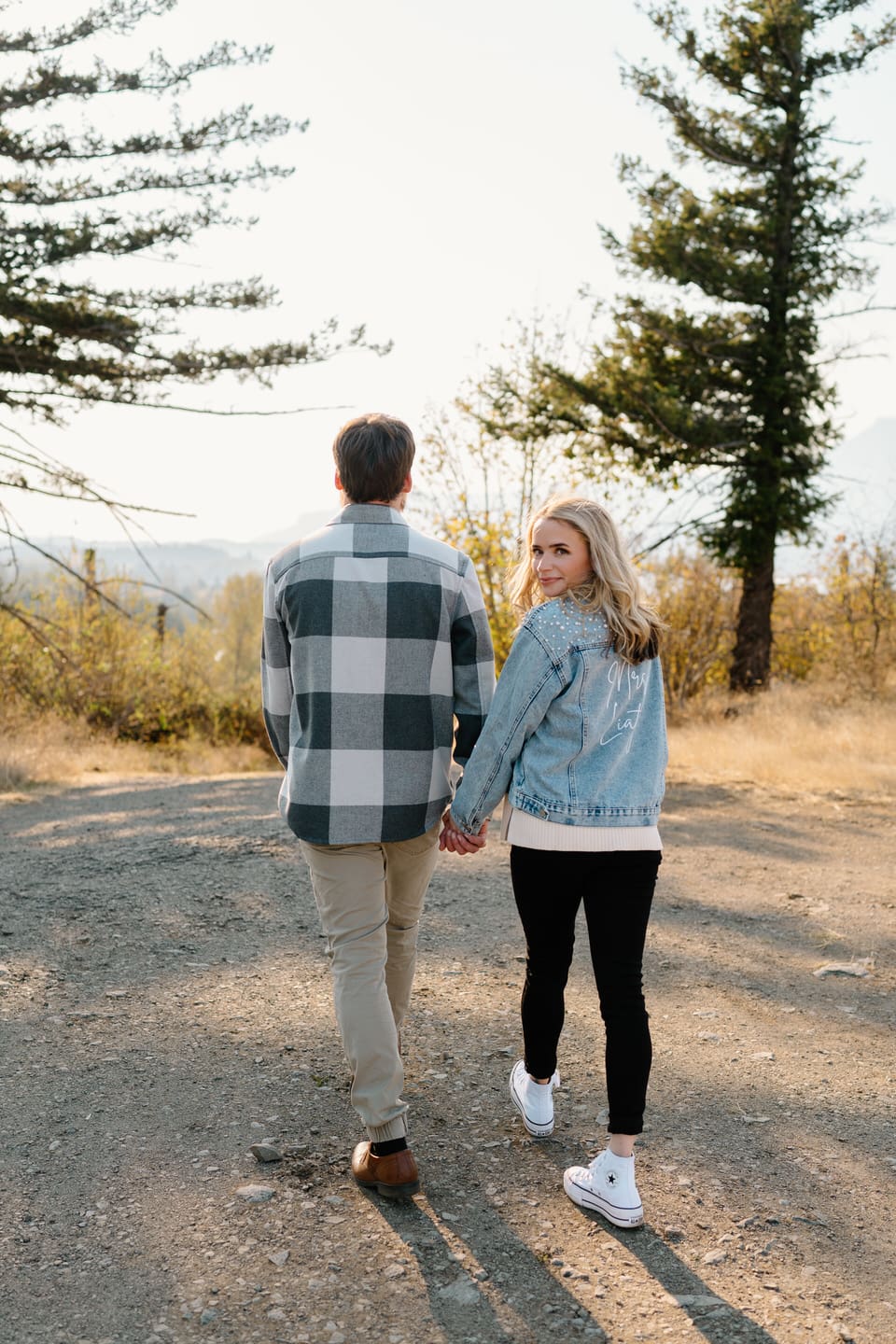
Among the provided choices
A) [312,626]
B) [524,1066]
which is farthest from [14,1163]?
[312,626]

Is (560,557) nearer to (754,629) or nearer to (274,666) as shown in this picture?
(274,666)

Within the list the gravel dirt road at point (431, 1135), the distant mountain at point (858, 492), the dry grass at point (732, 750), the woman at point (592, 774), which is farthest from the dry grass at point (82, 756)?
the woman at point (592, 774)

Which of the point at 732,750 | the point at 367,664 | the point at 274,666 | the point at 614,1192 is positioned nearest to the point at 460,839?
the point at 367,664

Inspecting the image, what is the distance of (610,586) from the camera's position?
9.04 ft

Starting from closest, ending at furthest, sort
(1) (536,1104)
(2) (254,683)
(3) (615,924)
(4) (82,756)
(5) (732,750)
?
(3) (615,924) → (1) (536,1104) → (5) (732,750) → (4) (82,756) → (2) (254,683)

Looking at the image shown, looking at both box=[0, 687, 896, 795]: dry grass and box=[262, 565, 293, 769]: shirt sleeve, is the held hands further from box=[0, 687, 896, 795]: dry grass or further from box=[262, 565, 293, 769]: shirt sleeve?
box=[0, 687, 896, 795]: dry grass

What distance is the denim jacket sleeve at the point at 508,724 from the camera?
2721 mm

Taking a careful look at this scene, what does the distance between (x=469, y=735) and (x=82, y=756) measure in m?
10.5

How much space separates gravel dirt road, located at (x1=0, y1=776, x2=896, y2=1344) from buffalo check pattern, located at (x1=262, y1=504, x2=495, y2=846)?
0.50 meters

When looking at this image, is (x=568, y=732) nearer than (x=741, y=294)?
Yes

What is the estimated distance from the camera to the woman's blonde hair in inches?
108

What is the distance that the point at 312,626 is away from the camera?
9.12 feet

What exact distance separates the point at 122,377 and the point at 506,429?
14.8ft

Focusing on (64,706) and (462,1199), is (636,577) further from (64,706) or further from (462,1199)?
(64,706)
